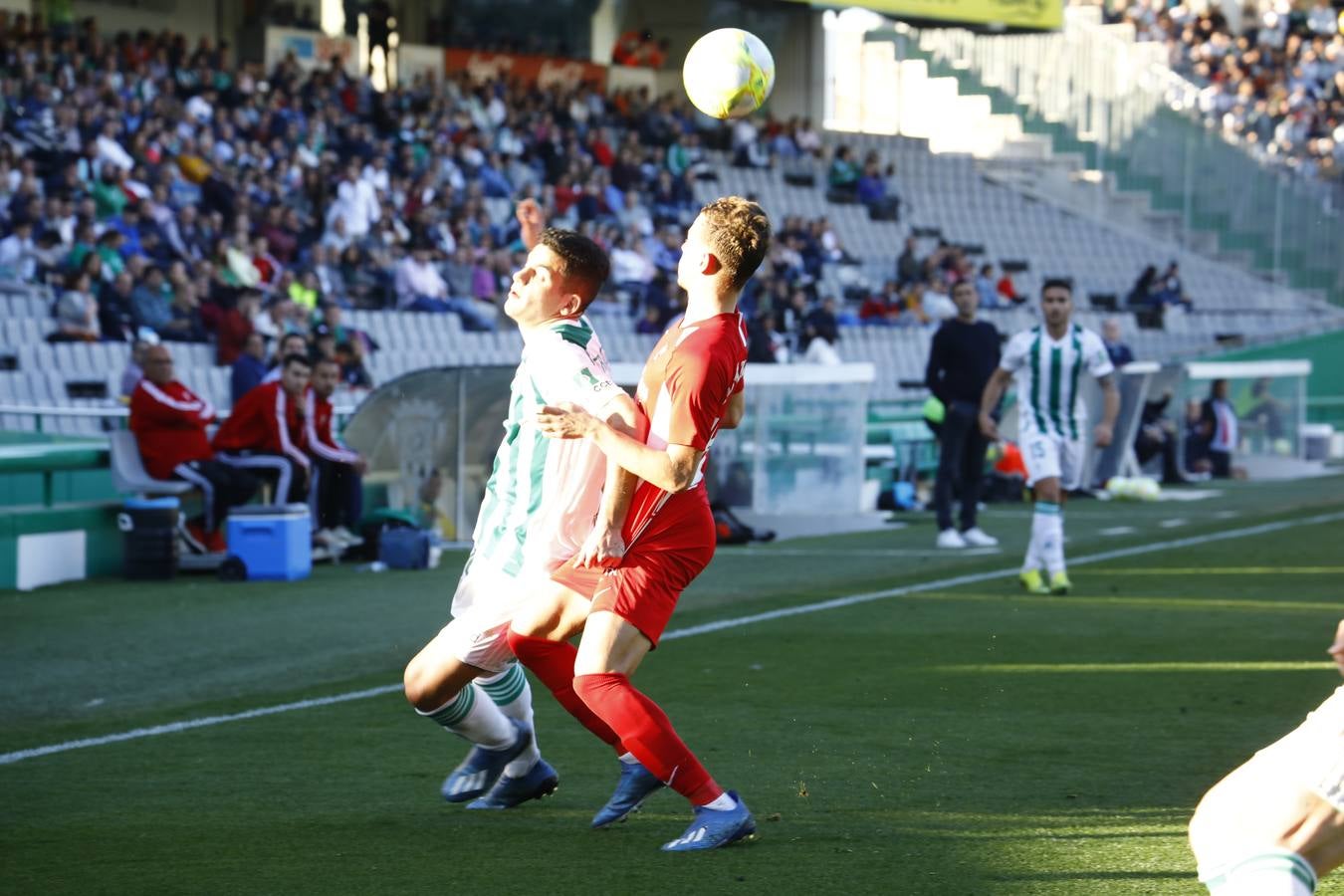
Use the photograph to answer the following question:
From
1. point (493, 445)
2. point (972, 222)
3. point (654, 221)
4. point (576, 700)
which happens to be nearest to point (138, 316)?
point (493, 445)

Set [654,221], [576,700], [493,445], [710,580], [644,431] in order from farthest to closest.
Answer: [654,221], [493,445], [710,580], [576,700], [644,431]

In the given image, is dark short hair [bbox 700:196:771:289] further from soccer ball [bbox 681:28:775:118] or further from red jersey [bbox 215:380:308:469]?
red jersey [bbox 215:380:308:469]

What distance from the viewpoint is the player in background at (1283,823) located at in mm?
3395

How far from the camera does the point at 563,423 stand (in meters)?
5.18

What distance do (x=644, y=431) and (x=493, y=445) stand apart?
10.0 meters

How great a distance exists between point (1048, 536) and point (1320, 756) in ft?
28.5

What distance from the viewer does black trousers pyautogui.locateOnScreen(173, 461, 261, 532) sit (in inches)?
544

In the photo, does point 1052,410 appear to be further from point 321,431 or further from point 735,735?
point 321,431

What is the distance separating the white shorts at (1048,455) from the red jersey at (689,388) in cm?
683

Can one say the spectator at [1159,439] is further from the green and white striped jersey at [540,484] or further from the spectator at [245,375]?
the green and white striped jersey at [540,484]

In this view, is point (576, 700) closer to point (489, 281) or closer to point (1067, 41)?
point (489, 281)

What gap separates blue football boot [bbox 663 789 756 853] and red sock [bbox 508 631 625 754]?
334 millimetres

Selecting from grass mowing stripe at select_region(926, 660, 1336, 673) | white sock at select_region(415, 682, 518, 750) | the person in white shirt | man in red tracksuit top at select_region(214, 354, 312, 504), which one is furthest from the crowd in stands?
white sock at select_region(415, 682, 518, 750)

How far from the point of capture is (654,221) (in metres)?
28.0
